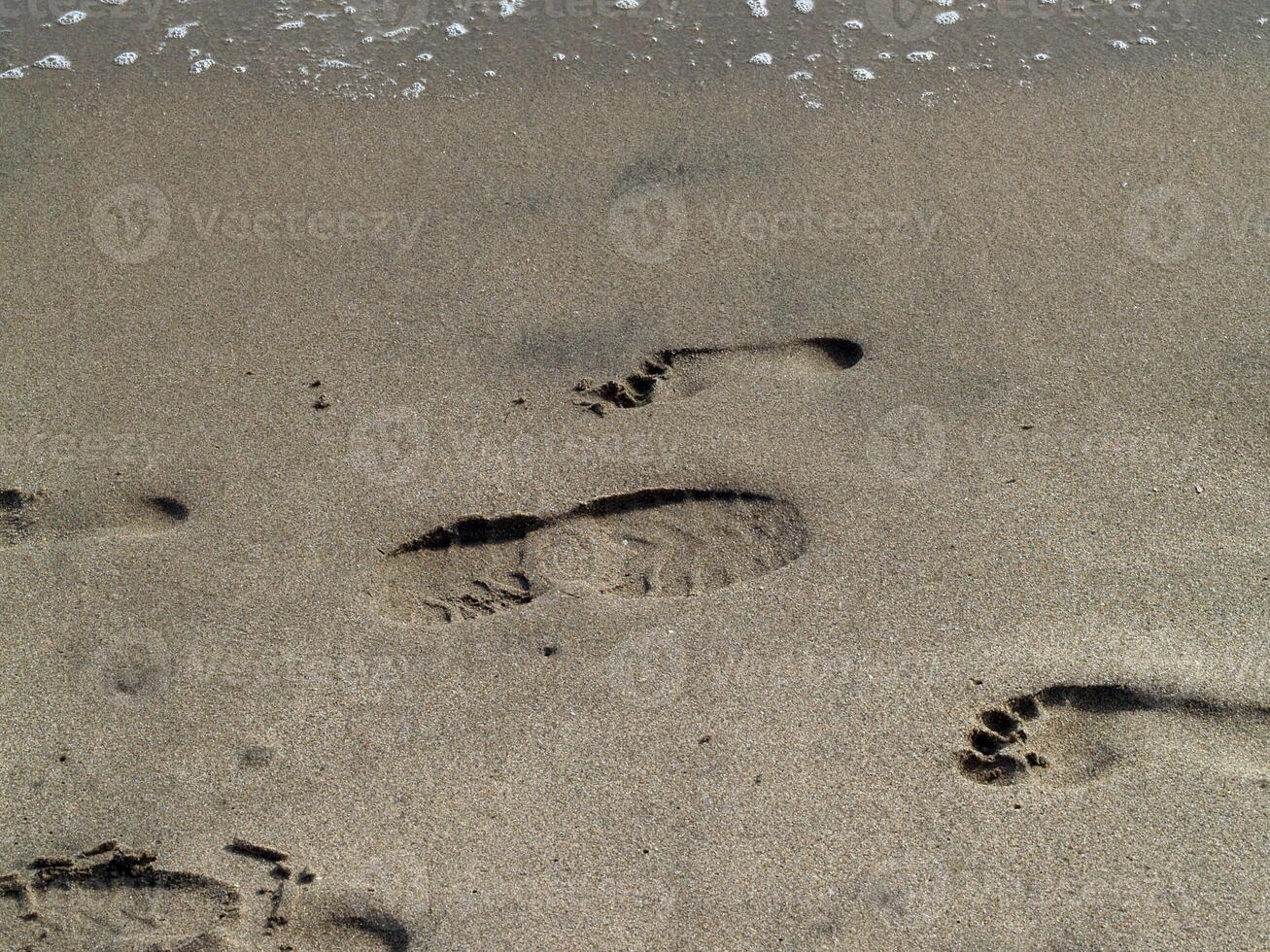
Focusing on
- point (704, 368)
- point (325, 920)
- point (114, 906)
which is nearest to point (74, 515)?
point (114, 906)

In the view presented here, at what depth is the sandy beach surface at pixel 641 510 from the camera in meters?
2.30

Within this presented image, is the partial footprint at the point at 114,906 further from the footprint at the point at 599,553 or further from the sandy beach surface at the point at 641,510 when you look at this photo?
the footprint at the point at 599,553

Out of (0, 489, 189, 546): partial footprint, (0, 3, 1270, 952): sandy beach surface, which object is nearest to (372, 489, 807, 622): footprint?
(0, 3, 1270, 952): sandy beach surface

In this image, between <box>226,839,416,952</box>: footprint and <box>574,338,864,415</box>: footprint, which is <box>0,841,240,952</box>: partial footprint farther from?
<box>574,338,864,415</box>: footprint

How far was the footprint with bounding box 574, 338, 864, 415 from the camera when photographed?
3158 millimetres

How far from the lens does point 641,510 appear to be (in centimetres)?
293

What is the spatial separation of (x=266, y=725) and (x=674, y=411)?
1.29 meters

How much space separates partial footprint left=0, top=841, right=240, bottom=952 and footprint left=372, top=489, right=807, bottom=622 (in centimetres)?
73

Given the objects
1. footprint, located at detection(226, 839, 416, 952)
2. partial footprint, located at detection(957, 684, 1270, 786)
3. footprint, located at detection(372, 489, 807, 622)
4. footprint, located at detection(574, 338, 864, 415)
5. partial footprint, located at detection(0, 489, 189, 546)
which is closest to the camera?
footprint, located at detection(226, 839, 416, 952)

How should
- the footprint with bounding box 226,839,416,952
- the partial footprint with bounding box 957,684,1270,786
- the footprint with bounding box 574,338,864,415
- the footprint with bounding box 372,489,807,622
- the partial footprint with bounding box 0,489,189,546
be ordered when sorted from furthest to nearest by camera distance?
the footprint with bounding box 574,338,864,415, the partial footprint with bounding box 0,489,189,546, the footprint with bounding box 372,489,807,622, the partial footprint with bounding box 957,684,1270,786, the footprint with bounding box 226,839,416,952

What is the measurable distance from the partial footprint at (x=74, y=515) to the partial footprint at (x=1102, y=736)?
6.57 ft

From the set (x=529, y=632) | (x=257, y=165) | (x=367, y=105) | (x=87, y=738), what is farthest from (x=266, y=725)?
(x=367, y=105)

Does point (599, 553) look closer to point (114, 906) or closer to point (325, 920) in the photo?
point (325, 920)

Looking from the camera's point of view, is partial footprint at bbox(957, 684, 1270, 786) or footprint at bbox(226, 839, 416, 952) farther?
partial footprint at bbox(957, 684, 1270, 786)
